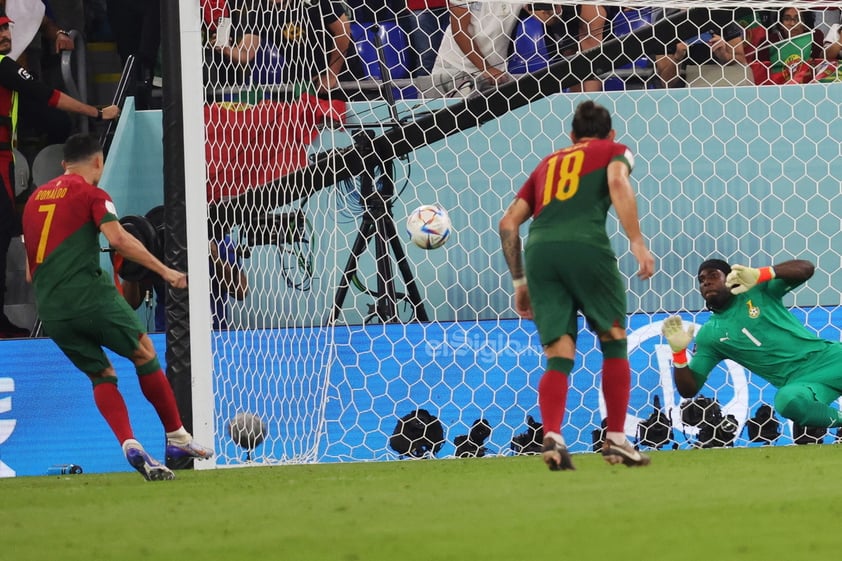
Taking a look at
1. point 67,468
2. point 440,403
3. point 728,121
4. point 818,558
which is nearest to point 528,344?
point 440,403

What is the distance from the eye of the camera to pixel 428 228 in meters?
7.40

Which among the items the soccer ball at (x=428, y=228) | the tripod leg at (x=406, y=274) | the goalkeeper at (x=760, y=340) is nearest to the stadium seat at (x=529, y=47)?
the tripod leg at (x=406, y=274)

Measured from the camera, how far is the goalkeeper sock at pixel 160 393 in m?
6.25

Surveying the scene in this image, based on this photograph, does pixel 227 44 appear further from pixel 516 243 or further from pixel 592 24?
pixel 516 243

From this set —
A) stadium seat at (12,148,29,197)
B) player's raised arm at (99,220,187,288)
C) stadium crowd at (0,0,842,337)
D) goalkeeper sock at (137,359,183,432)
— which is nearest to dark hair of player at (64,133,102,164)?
player's raised arm at (99,220,187,288)

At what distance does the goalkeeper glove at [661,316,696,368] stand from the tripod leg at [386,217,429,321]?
155cm

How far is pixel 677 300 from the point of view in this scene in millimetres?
8211

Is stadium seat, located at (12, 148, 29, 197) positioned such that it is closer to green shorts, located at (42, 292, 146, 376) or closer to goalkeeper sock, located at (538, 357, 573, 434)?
green shorts, located at (42, 292, 146, 376)

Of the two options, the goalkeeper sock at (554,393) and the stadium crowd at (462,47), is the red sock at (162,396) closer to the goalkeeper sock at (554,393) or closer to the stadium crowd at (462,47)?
the goalkeeper sock at (554,393)

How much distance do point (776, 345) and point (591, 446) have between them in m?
1.18

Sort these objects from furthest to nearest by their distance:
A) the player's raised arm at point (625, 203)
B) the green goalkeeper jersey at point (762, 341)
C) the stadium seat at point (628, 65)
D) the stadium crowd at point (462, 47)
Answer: the stadium seat at point (628, 65), the stadium crowd at point (462, 47), the green goalkeeper jersey at point (762, 341), the player's raised arm at point (625, 203)

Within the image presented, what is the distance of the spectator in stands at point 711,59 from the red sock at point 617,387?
162 inches

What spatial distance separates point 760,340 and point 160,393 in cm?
332

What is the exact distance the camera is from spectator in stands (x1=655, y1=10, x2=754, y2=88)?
8898mm
